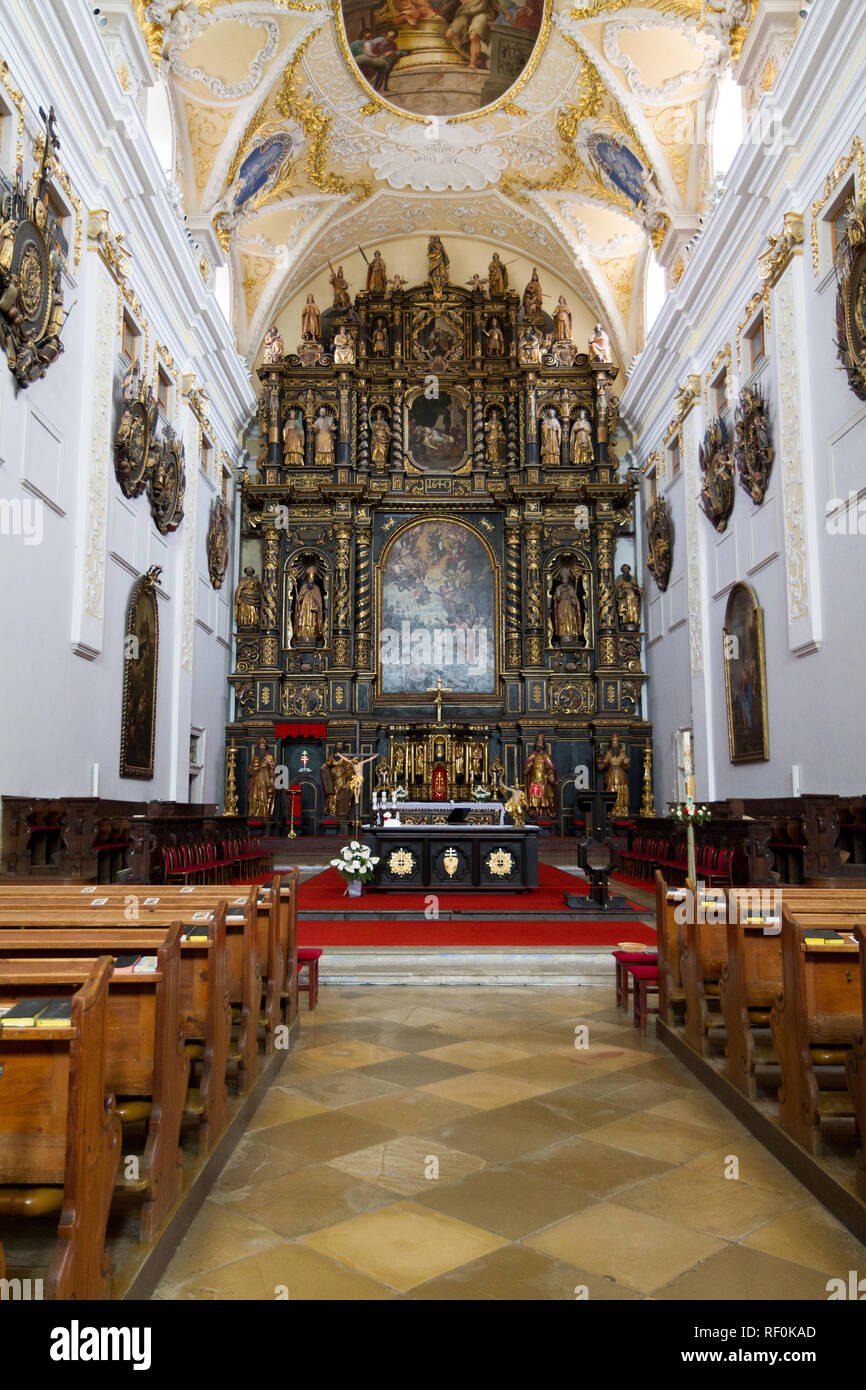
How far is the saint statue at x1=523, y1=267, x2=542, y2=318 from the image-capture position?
21.6m

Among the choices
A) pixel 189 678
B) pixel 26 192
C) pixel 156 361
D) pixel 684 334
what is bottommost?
pixel 189 678

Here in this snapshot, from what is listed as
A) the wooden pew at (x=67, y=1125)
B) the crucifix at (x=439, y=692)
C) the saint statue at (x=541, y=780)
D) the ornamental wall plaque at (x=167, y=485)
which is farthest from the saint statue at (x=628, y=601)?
the wooden pew at (x=67, y=1125)

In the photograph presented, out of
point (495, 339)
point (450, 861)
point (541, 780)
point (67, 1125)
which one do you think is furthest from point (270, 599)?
point (67, 1125)

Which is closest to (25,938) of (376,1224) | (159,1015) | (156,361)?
(159,1015)

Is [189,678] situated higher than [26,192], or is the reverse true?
[26,192]

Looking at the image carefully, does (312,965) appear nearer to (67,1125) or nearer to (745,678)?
(67,1125)

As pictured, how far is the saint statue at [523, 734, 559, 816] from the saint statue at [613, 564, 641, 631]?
3357 millimetres

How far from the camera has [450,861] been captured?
470 inches

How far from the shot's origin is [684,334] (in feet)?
54.3

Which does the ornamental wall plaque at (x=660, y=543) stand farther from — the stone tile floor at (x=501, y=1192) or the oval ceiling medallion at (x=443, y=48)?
the stone tile floor at (x=501, y=1192)

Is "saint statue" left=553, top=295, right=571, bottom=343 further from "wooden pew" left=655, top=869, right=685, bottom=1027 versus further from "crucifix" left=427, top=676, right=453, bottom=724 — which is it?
"wooden pew" left=655, top=869, right=685, bottom=1027

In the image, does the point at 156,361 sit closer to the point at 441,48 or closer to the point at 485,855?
the point at 441,48

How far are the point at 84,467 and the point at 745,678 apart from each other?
893 cm
